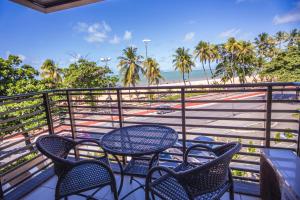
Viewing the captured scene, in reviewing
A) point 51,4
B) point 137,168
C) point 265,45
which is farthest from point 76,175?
point 265,45

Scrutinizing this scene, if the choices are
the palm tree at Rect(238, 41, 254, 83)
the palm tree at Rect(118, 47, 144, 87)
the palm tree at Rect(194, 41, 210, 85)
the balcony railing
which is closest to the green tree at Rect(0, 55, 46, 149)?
the balcony railing

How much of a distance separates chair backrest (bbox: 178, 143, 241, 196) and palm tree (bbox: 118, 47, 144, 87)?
23194 mm

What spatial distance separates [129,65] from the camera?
79.8 ft

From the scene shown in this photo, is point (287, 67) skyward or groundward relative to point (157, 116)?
skyward

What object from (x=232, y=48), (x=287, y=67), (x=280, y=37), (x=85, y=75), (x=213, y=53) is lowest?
(x=287, y=67)

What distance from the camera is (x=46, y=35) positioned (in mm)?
62875

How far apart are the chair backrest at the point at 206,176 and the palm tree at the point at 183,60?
1155 inches

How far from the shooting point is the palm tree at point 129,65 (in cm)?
2412

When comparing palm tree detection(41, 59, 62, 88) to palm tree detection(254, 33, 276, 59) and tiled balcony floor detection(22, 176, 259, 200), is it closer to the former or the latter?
tiled balcony floor detection(22, 176, 259, 200)

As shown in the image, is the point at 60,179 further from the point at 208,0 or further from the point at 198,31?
the point at 198,31

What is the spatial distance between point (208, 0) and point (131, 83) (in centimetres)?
3721

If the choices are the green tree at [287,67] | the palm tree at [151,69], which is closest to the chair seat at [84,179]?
the green tree at [287,67]

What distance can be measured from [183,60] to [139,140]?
98.1 ft

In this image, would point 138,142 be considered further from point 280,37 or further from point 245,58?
point 280,37
